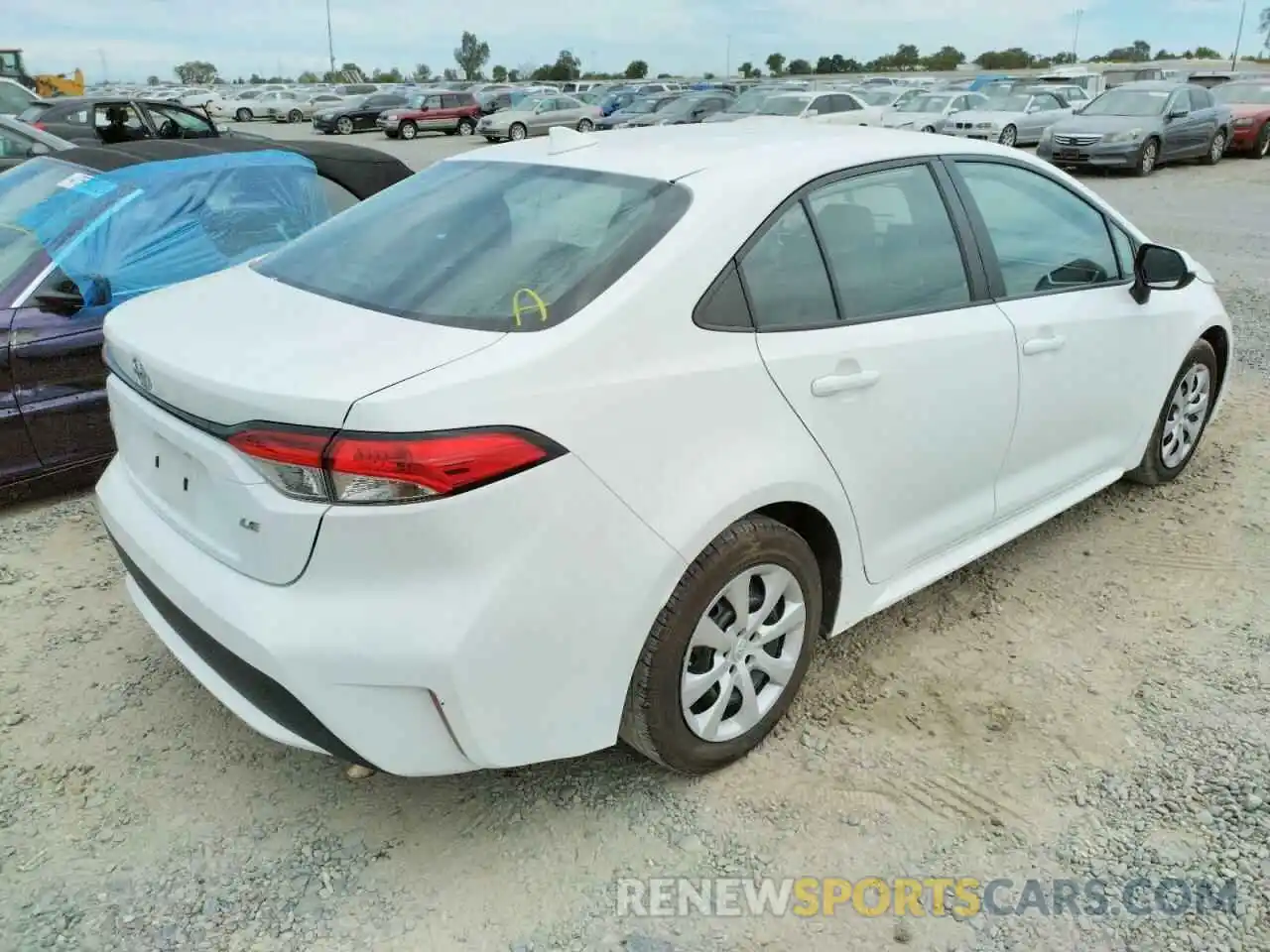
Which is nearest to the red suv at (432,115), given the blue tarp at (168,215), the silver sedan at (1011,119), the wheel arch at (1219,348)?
the silver sedan at (1011,119)

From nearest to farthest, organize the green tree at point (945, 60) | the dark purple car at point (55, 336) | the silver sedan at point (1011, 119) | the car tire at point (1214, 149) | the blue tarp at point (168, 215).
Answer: the dark purple car at point (55, 336) → the blue tarp at point (168, 215) → the car tire at point (1214, 149) → the silver sedan at point (1011, 119) → the green tree at point (945, 60)

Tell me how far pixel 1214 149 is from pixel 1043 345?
19.5m

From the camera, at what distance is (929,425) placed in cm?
288

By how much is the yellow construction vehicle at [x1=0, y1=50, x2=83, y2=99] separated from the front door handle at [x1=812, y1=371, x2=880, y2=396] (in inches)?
1458

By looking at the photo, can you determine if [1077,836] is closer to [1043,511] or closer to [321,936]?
[1043,511]

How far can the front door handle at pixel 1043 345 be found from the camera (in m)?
3.19

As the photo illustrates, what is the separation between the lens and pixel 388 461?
76.0 inches

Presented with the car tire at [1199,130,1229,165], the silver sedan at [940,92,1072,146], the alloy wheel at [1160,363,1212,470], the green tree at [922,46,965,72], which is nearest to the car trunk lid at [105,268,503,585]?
the alloy wheel at [1160,363,1212,470]

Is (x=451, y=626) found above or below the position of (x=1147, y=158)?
above

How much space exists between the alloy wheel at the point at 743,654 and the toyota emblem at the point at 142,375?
1451 millimetres

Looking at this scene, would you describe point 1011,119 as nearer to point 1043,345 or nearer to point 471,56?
point 1043,345

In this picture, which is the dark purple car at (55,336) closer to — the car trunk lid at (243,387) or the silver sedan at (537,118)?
the car trunk lid at (243,387)

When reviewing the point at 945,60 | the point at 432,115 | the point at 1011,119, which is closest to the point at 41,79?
the point at 432,115

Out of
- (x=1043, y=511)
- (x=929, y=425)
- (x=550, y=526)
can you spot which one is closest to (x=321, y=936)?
(x=550, y=526)
